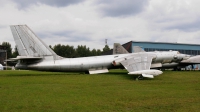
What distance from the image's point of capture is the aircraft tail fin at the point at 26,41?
23.0 m

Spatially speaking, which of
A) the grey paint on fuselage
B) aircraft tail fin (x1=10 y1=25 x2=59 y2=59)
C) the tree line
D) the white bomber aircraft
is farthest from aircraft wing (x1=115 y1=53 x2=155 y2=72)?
the tree line

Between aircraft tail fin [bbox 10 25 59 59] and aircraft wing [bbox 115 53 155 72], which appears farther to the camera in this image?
aircraft tail fin [bbox 10 25 59 59]

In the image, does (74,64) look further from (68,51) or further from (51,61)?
(68,51)

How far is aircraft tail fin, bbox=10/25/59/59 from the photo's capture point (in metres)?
23.0

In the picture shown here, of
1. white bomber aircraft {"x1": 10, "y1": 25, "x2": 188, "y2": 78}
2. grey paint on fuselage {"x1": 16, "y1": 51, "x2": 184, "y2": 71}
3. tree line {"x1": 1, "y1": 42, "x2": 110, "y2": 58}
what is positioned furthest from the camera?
tree line {"x1": 1, "y1": 42, "x2": 110, "y2": 58}

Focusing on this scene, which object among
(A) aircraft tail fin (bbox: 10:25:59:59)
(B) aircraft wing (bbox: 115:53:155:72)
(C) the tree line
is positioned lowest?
(B) aircraft wing (bbox: 115:53:155:72)

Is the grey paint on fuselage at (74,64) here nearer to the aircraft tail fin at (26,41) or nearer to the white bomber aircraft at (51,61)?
the white bomber aircraft at (51,61)

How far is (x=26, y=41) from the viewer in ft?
76.0

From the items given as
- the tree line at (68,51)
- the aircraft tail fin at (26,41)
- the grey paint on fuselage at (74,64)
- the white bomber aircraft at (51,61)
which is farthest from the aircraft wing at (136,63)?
the tree line at (68,51)

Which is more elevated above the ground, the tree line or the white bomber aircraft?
the tree line

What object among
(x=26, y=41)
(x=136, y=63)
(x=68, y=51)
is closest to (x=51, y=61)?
(x=26, y=41)

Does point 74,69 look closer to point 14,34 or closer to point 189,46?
point 14,34

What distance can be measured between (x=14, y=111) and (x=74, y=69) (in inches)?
696

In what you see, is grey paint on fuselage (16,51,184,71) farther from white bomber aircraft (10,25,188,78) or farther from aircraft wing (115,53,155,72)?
aircraft wing (115,53,155,72)
